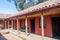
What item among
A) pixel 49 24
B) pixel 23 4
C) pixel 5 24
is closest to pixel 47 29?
pixel 49 24

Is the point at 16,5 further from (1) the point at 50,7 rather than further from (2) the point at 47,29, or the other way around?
(1) the point at 50,7

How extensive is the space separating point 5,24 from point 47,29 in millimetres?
21042

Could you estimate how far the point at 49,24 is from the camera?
15.0 m

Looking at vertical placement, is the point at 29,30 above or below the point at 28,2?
below

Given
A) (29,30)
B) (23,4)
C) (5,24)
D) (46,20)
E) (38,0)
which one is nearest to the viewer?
(46,20)

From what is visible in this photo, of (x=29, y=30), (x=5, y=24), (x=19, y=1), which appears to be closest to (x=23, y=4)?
(x=19, y=1)

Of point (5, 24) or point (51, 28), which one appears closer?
point (51, 28)

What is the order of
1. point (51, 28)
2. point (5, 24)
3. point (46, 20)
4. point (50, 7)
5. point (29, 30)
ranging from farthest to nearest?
1. point (5, 24)
2. point (29, 30)
3. point (46, 20)
4. point (51, 28)
5. point (50, 7)

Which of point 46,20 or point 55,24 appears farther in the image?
point 46,20

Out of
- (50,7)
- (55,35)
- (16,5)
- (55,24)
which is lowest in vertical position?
(55,35)

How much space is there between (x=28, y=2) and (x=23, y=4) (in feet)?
6.60

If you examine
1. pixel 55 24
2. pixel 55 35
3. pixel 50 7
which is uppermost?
pixel 50 7

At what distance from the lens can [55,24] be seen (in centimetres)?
1471

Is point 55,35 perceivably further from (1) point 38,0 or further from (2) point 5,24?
(1) point 38,0
